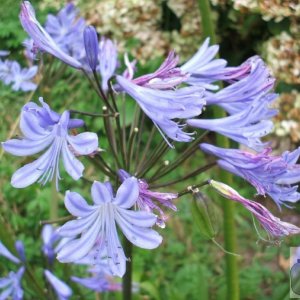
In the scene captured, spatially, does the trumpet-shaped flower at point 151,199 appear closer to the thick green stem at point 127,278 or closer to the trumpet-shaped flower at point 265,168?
the trumpet-shaped flower at point 265,168

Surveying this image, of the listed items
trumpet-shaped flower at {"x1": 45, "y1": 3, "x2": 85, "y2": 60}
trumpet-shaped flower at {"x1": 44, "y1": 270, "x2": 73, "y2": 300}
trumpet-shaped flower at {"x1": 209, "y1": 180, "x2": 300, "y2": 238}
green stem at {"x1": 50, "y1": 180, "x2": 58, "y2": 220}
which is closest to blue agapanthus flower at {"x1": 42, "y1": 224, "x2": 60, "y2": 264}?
trumpet-shaped flower at {"x1": 44, "y1": 270, "x2": 73, "y2": 300}

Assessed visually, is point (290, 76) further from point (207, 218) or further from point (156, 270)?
point (207, 218)

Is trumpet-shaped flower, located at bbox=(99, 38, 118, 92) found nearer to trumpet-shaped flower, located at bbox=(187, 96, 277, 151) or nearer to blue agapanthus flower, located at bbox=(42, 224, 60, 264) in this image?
trumpet-shaped flower, located at bbox=(187, 96, 277, 151)

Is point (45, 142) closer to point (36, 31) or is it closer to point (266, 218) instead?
point (36, 31)

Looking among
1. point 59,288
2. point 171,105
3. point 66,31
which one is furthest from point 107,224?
point 66,31

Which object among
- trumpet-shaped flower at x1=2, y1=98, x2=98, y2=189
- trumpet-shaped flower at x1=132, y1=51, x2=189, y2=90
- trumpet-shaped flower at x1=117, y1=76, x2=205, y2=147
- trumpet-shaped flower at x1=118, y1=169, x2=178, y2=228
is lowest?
trumpet-shaped flower at x1=118, y1=169, x2=178, y2=228

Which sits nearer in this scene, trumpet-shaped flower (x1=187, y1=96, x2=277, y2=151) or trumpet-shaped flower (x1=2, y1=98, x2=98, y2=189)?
trumpet-shaped flower (x1=2, y1=98, x2=98, y2=189)
